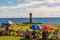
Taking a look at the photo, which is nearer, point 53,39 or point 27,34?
point 53,39

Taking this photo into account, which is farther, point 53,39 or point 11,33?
point 11,33

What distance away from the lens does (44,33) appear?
68.0 ft

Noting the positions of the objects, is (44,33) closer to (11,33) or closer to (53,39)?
(53,39)

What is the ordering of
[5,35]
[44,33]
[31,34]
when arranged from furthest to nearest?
1. [5,35]
2. [31,34]
3. [44,33]

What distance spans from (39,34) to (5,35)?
13.0 feet

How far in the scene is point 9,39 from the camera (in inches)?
847

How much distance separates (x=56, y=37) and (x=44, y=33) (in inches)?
52.3

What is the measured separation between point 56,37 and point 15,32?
225 inches

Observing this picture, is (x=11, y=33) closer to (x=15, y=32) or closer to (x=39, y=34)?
(x=15, y=32)

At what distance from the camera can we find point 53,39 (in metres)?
21.0

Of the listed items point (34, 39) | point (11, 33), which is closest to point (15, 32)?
point (11, 33)

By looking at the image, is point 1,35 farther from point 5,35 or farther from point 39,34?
point 39,34

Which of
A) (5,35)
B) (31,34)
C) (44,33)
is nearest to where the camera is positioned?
(44,33)

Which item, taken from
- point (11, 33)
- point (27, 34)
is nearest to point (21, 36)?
point (27, 34)
